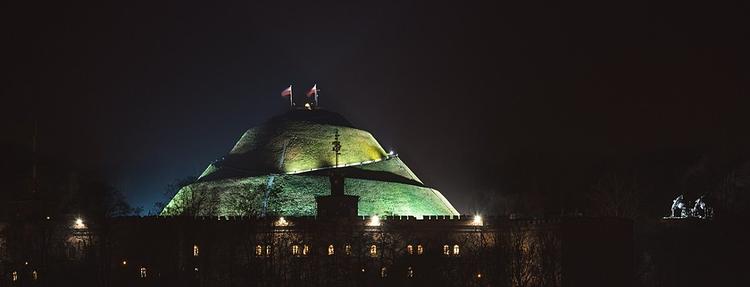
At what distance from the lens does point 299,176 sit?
105 m

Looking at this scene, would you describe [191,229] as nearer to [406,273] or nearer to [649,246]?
[406,273]

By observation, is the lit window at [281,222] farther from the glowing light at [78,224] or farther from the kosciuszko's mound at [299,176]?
the glowing light at [78,224]

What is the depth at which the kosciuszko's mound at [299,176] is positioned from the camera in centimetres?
10081

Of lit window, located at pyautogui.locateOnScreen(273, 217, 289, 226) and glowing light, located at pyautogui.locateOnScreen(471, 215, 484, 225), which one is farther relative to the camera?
glowing light, located at pyautogui.locateOnScreen(471, 215, 484, 225)

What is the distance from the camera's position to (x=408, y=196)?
104188 millimetres

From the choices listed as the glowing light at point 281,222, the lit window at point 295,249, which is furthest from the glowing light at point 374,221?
the glowing light at point 281,222

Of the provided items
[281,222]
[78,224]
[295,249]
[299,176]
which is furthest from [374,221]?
[78,224]

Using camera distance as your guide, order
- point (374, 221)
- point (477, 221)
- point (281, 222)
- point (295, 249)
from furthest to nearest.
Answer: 1. point (477, 221)
2. point (374, 221)
3. point (281, 222)
4. point (295, 249)

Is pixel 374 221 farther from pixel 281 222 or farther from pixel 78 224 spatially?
pixel 78 224

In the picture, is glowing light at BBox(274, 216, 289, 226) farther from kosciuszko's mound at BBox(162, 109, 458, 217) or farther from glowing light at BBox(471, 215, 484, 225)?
glowing light at BBox(471, 215, 484, 225)

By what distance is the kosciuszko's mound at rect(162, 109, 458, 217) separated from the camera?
10081 cm

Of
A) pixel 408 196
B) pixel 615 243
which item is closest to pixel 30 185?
pixel 408 196

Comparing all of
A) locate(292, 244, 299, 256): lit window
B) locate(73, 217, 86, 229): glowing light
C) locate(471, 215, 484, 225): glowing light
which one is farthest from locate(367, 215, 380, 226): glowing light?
locate(73, 217, 86, 229): glowing light

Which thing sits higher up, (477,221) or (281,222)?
(281,222)
